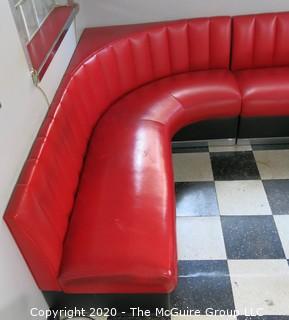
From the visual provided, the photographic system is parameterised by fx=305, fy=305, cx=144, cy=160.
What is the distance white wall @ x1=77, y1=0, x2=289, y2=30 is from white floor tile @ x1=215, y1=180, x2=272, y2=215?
4.39 feet

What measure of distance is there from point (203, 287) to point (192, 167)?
2.91 feet

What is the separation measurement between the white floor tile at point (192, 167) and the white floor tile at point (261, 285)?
66 centimetres

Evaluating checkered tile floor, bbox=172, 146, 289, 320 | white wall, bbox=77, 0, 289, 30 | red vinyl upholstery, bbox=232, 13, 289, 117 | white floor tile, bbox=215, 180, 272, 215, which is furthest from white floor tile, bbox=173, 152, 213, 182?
→ white wall, bbox=77, 0, 289, 30

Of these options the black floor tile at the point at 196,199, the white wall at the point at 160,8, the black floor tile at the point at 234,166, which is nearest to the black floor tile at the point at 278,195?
the black floor tile at the point at 234,166

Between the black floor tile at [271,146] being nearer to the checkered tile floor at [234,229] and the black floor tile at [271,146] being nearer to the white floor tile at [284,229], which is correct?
the checkered tile floor at [234,229]

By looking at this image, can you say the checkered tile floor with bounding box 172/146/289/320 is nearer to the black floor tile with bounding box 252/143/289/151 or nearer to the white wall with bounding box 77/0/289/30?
the black floor tile with bounding box 252/143/289/151

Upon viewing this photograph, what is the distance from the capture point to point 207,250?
1.66m

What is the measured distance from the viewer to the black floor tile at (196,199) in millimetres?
1861

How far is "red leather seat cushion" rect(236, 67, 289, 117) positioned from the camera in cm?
201

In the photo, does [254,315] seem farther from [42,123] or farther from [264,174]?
[42,123]

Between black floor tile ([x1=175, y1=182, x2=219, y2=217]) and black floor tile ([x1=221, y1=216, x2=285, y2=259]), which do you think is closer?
black floor tile ([x1=221, y1=216, x2=285, y2=259])

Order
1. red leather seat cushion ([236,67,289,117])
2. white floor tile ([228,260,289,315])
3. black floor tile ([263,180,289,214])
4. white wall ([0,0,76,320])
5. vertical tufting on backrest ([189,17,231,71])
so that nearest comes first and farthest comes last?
white wall ([0,0,76,320])
white floor tile ([228,260,289,315])
black floor tile ([263,180,289,214])
red leather seat cushion ([236,67,289,117])
vertical tufting on backrest ([189,17,231,71])

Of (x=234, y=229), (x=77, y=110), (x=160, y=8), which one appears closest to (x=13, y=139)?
(x=77, y=110)

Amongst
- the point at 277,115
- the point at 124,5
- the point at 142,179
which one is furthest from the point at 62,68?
the point at 277,115
